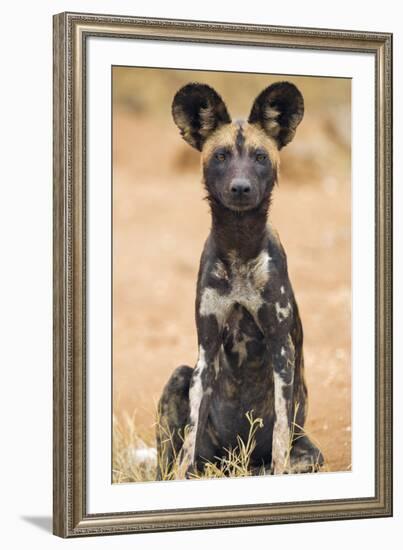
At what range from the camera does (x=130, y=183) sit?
28.8ft

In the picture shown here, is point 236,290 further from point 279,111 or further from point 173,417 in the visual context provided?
point 279,111

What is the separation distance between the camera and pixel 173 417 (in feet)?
15.5

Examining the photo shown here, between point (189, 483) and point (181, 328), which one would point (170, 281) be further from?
point (189, 483)

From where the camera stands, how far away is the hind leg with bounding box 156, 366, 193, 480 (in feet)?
15.5

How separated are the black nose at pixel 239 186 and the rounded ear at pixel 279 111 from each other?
0.24 metres

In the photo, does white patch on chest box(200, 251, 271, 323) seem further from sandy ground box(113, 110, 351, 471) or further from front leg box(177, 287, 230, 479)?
sandy ground box(113, 110, 351, 471)

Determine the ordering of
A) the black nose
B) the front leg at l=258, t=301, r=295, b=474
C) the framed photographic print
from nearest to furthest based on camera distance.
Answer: the framed photographic print
the black nose
the front leg at l=258, t=301, r=295, b=474

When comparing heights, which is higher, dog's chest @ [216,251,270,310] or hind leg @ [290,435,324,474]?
dog's chest @ [216,251,270,310]

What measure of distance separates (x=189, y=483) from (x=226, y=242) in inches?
36.1

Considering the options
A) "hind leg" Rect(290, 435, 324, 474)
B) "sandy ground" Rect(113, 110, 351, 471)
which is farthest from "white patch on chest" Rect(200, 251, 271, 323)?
"sandy ground" Rect(113, 110, 351, 471)

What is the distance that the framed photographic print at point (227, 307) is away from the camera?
4328mm

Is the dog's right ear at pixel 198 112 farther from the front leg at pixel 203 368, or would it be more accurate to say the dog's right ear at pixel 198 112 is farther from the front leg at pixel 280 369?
the front leg at pixel 280 369

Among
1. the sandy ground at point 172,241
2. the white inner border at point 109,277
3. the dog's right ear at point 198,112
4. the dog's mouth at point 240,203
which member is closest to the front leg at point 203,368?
the white inner border at point 109,277

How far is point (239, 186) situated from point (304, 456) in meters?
1.10
